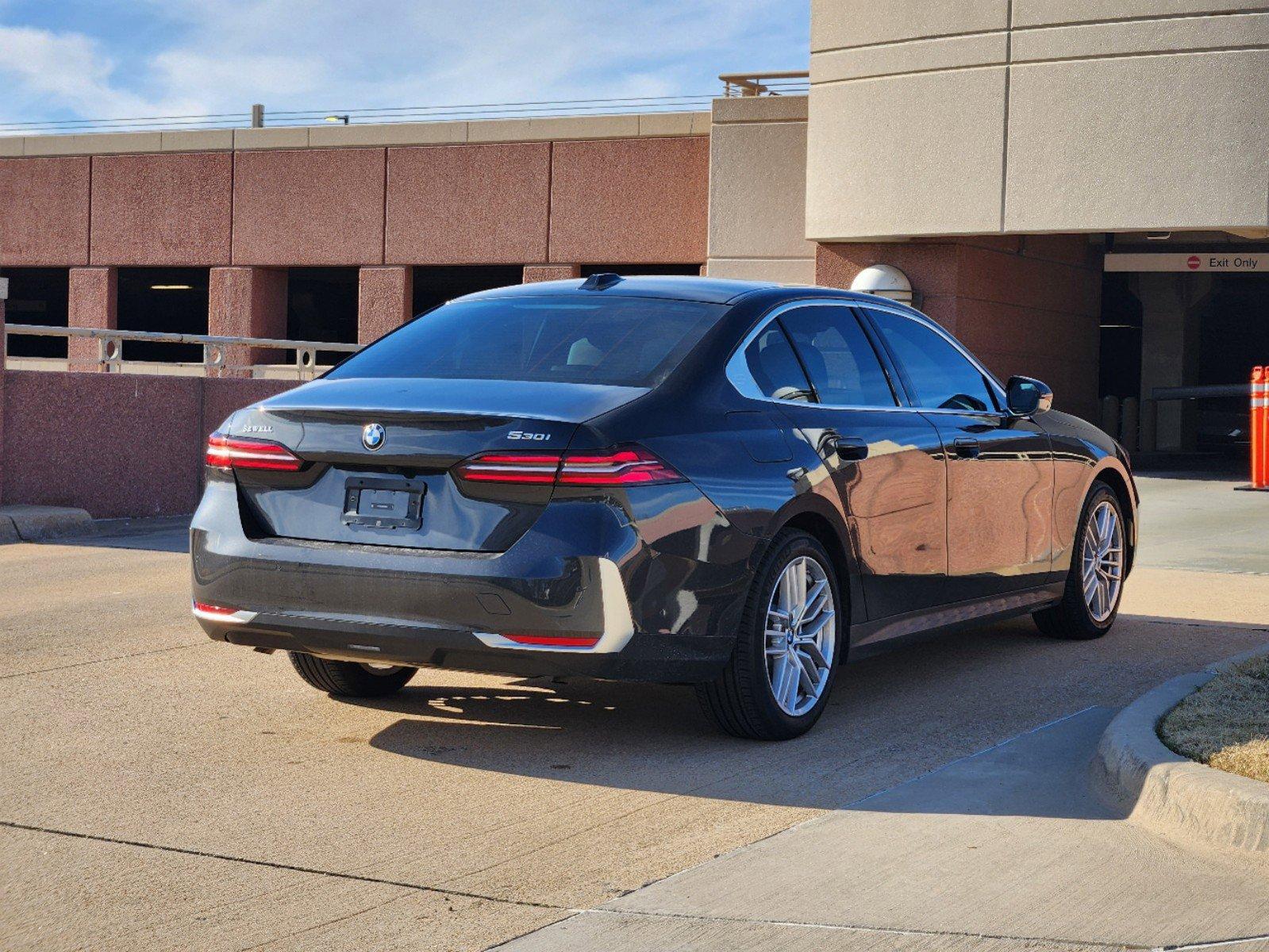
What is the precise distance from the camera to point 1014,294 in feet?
81.6

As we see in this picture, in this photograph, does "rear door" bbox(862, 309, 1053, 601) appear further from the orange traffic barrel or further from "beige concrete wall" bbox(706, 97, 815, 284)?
"beige concrete wall" bbox(706, 97, 815, 284)

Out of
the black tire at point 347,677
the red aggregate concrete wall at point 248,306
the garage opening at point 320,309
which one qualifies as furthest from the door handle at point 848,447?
the garage opening at point 320,309

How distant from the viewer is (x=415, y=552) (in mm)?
5199

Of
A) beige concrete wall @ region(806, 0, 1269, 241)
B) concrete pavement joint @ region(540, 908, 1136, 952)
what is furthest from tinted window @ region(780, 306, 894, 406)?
beige concrete wall @ region(806, 0, 1269, 241)

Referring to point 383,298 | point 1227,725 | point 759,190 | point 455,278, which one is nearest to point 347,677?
point 1227,725

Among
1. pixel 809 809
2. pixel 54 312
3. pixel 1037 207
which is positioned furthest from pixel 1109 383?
pixel 809 809

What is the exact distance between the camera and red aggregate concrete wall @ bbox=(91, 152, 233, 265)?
99.1 feet

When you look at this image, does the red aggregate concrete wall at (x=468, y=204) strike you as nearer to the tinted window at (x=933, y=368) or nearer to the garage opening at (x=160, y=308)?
the garage opening at (x=160, y=308)

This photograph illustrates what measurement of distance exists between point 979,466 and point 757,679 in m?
1.97

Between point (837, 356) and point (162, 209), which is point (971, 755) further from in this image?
point (162, 209)

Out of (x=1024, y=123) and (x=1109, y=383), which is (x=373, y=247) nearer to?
(x=1024, y=123)

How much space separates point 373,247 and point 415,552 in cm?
2460

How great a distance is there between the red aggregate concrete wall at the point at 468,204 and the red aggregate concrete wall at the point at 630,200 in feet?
1.26

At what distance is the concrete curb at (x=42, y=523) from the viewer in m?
12.1
